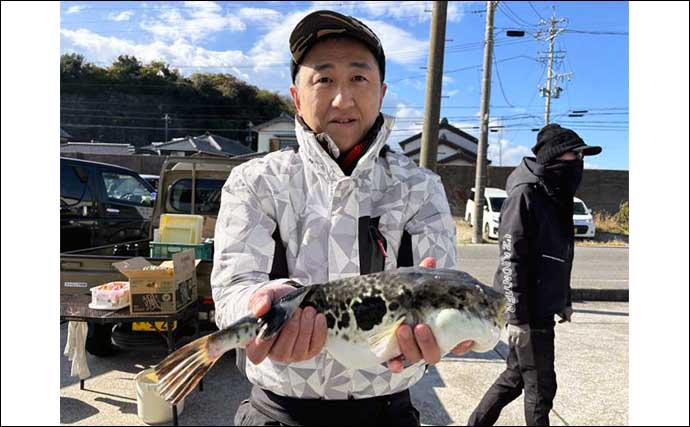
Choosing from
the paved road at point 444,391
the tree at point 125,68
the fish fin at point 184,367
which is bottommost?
the paved road at point 444,391

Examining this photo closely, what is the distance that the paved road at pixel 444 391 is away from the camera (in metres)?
4.15

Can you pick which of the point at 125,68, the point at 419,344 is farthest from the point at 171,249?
the point at 125,68

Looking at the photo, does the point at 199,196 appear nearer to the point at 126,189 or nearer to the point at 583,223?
the point at 126,189

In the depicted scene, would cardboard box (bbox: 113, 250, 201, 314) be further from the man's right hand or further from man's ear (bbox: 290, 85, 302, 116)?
the man's right hand

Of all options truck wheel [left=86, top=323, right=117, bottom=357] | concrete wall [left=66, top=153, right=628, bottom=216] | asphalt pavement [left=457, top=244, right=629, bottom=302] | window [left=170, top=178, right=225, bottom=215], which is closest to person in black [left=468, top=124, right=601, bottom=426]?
truck wheel [left=86, top=323, right=117, bottom=357]

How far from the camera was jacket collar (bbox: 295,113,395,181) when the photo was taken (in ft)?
5.68

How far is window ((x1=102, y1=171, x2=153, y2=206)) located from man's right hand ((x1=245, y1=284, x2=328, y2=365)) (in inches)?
260

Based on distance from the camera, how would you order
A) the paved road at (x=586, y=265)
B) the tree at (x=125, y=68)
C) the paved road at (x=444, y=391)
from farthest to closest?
the tree at (x=125, y=68)
the paved road at (x=586, y=265)
the paved road at (x=444, y=391)

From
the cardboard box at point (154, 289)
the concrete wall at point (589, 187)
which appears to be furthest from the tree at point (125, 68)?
the cardboard box at point (154, 289)

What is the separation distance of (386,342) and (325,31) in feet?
3.70

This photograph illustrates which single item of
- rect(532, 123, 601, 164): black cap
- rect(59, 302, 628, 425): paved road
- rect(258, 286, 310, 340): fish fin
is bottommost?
rect(59, 302, 628, 425): paved road

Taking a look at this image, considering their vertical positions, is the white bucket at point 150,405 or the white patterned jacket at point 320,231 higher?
the white patterned jacket at point 320,231

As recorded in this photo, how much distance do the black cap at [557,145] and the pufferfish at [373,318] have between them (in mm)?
2545

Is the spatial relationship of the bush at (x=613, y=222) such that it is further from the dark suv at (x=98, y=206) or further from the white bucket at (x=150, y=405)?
the white bucket at (x=150, y=405)
